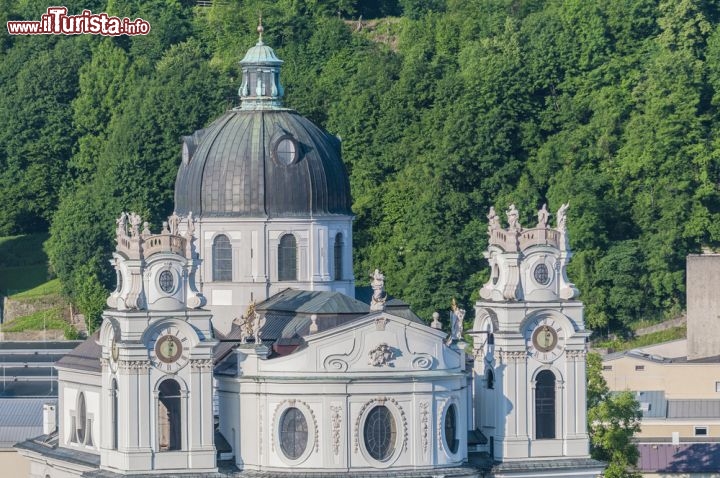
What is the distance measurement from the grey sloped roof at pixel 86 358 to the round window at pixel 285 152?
25.2 ft

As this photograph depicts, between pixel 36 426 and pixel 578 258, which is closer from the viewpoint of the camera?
pixel 36 426

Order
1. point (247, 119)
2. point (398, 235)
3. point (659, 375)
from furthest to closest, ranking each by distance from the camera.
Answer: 1. point (398, 235)
2. point (659, 375)
3. point (247, 119)

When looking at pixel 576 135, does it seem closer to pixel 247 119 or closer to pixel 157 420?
pixel 247 119

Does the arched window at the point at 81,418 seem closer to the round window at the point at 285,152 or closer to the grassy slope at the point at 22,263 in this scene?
the round window at the point at 285,152

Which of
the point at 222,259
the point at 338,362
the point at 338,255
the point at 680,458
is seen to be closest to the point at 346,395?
the point at 338,362

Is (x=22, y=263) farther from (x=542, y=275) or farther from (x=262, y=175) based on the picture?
(x=542, y=275)

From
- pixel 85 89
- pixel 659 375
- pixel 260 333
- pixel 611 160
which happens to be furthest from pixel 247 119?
pixel 85 89

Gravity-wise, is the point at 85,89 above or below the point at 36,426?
above

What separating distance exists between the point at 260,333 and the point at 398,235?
37233 mm

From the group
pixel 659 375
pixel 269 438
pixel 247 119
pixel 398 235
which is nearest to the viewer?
pixel 269 438

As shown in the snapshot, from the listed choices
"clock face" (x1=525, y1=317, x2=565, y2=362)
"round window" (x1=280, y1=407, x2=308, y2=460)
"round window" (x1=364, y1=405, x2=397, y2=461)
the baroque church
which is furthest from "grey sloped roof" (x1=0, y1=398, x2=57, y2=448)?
"clock face" (x1=525, y1=317, x2=565, y2=362)

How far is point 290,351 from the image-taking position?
130 meters

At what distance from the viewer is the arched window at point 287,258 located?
137637 millimetres

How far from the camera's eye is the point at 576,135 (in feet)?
570
